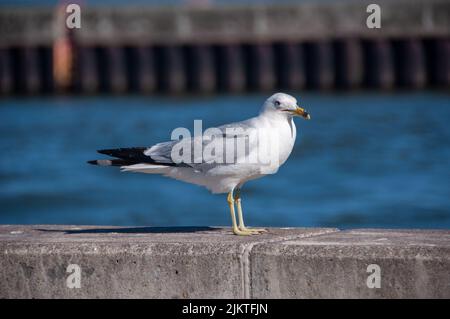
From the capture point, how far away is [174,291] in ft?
15.3

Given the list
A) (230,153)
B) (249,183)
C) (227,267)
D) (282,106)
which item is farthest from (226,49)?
(227,267)

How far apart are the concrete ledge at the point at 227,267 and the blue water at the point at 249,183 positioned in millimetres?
7450

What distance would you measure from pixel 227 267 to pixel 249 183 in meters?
10.9

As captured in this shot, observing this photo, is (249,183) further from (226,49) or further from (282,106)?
(282,106)

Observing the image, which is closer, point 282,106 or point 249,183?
point 282,106

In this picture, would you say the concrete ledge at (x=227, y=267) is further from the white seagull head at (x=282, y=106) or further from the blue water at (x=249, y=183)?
the blue water at (x=249, y=183)

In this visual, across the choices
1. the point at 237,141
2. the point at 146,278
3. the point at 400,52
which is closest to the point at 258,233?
the point at 237,141

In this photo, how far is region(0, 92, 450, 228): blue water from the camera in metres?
13.3

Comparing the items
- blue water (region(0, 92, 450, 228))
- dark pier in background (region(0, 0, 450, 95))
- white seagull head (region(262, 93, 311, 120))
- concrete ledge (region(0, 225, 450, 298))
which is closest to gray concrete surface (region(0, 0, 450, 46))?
dark pier in background (region(0, 0, 450, 95))

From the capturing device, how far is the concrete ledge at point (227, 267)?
14.7ft

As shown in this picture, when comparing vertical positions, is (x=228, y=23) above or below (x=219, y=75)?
above

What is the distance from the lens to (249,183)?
15.5m

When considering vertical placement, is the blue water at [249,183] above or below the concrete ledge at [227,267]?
below

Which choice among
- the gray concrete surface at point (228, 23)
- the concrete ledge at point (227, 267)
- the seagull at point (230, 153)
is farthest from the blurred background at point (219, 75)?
the concrete ledge at point (227, 267)
